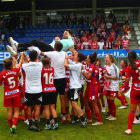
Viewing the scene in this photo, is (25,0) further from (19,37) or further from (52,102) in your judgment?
(52,102)

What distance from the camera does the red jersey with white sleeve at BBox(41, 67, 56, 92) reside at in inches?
214

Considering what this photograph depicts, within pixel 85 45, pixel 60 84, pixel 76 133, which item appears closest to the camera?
pixel 76 133

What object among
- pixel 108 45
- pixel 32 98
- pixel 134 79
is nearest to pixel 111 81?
pixel 134 79

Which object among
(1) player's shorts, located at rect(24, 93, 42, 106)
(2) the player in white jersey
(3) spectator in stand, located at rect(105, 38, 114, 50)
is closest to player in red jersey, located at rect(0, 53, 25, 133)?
(1) player's shorts, located at rect(24, 93, 42, 106)

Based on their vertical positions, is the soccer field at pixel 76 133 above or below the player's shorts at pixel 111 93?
below

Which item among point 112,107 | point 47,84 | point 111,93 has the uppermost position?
point 47,84

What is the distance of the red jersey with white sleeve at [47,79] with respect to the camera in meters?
5.44

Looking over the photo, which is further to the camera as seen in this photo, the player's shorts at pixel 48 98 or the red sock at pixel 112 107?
the red sock at pixel 112 107

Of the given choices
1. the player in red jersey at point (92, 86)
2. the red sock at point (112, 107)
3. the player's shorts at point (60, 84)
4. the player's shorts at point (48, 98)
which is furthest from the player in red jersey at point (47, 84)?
the red sock at point (112, 107)

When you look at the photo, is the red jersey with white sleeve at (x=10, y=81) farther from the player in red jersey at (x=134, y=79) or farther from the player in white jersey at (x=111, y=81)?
the player in red jersey at (x=134, y=79)

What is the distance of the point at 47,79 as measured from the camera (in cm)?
545

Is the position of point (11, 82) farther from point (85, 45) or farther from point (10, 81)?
point (85, 45)

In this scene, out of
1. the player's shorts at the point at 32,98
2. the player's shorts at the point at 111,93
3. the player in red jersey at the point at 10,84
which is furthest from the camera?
the player's shorts at the point at 111,93

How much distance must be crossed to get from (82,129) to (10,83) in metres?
2.10
